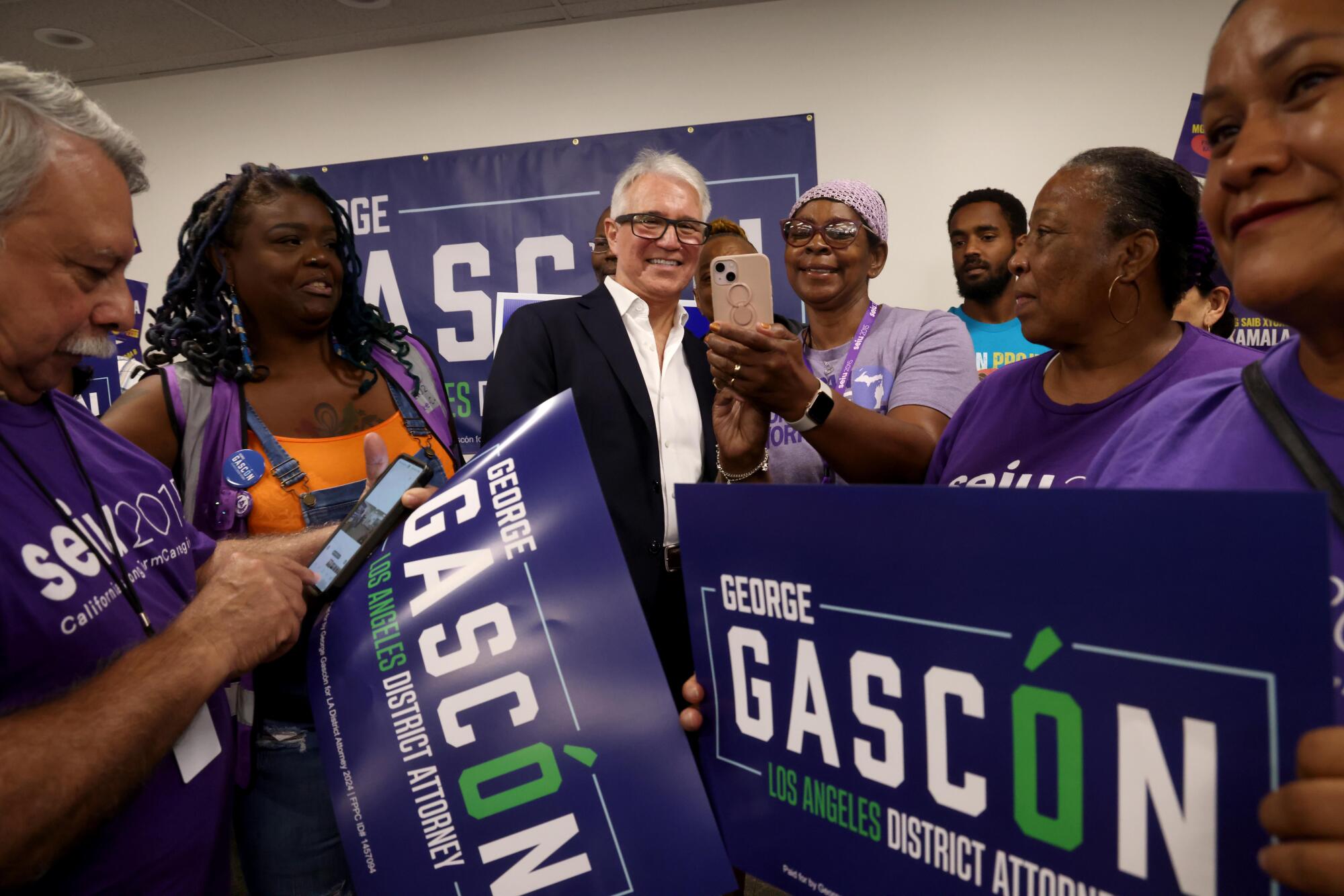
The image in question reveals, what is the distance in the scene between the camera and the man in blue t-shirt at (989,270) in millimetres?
3180

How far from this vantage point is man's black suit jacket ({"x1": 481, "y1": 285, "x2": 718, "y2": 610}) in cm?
169

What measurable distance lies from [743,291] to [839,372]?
0.52 m

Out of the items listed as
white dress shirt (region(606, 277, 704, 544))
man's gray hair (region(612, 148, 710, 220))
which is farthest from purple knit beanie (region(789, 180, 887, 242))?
white dress shirt (region(606, 277, 704, 544))

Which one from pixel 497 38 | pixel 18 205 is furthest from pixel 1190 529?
pixel 497 38

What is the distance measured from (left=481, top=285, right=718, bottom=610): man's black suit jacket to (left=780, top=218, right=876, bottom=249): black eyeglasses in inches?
21.5

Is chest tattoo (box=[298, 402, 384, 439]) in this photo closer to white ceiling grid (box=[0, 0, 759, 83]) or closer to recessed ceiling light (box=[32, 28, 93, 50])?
white ceiling grid (box=[0, 0, 759, 83])

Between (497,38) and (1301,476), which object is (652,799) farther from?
(497,38)

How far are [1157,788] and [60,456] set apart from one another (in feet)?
4.05

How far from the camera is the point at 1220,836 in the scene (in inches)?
20.9

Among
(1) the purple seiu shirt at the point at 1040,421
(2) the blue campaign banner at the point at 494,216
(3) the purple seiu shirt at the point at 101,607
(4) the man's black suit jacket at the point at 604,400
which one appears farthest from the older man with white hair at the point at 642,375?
(2) the blue campaign banner at the point at 494,216

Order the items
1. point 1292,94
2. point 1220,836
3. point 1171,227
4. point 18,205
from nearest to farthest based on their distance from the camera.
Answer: point 1220,836, point 1292,94, point 18,205, point 1171,227

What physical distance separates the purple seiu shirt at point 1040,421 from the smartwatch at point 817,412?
225 mm

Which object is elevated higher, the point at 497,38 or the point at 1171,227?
the point at 497,38

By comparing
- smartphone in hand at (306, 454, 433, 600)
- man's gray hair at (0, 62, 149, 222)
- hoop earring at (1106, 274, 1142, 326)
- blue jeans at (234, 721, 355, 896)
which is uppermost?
man's gray hair at (0, 62, 149, 222)
